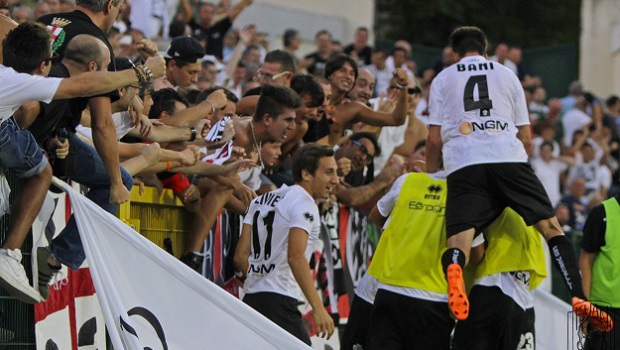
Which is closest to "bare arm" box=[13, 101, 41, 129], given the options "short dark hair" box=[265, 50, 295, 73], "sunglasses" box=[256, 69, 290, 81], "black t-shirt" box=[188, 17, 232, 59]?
"sunglasses" box=[256, 69, 290, 81]

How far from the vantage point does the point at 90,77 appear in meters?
7.20

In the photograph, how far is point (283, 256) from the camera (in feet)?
30.2

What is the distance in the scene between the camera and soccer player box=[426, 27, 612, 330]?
28.9 feet

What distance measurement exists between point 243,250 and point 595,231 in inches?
115

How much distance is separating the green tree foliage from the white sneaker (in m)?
27.1

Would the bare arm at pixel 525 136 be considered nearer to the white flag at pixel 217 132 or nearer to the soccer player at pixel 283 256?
the soccer player at pixel 283 256

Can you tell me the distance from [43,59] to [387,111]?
21.5 ft

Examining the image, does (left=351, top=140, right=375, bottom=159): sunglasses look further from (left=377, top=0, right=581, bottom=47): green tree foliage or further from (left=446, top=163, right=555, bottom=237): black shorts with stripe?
A: (left=377, top=0, right=581, bottom=47): green tree foliage

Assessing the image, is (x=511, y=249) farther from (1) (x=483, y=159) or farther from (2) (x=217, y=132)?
(2) (x=217, y=132)

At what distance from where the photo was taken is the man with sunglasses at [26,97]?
702 centimetres

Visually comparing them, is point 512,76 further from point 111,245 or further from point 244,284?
point 111,245

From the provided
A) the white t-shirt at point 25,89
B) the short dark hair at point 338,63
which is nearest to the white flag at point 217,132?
the short dark hair at point 338,63

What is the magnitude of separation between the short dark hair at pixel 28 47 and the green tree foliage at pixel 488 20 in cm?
2708

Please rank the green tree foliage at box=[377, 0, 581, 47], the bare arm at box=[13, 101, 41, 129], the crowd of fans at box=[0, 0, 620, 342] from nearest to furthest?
the bare arm at box=[13, 101, 41, 129]
the crowd of fans at box=[0, 0, 620, 342]
the green tree foliage at box=[377, 0, 581, 47]
